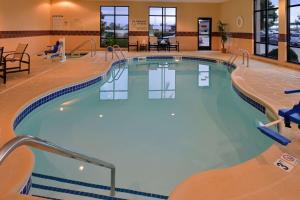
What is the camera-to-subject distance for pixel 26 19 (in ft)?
45.2

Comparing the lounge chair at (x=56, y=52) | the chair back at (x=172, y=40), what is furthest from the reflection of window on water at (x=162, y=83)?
the chair back at (x=172, y=40)

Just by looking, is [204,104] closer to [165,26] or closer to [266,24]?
[266,24]

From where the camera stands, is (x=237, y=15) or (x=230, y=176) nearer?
(x=230, y=176)

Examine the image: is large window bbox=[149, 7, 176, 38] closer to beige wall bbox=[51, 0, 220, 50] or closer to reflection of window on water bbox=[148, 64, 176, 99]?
beige wall bbox=[51, 0, 220, 50]

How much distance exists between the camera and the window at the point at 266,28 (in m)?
12.3

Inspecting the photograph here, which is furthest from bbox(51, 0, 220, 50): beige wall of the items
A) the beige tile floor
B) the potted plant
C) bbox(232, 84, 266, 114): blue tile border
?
the beige tile floor

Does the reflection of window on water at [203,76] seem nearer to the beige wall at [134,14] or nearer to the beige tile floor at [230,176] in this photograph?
the beige tile floor at [230,176]

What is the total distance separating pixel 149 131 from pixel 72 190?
2.13 metres

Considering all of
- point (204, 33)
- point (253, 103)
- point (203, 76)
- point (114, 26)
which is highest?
point (114, 26)

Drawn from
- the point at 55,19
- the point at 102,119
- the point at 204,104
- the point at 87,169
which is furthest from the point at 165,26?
the point at 87,169

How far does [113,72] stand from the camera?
11195 mm

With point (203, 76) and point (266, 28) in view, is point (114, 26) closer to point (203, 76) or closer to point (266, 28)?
point (266, 28)

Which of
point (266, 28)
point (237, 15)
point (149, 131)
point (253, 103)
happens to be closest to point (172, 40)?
point (237, 15)

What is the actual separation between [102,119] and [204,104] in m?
2.26
